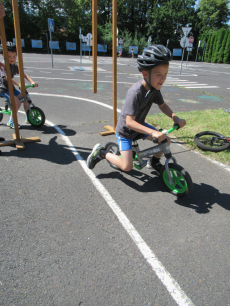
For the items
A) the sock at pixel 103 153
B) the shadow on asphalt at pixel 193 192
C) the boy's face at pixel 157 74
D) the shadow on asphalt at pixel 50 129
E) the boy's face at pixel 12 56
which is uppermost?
the boy's face at pixel 12 56

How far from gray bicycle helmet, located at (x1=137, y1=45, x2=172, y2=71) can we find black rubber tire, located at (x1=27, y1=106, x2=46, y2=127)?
346 cm

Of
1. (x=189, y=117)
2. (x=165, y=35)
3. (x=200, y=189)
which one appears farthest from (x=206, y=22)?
(x=200, y=189)

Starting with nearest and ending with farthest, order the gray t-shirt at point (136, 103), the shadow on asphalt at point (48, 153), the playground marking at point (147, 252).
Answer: the playground marking at point (147, 252) → the gray t-shirt at point (136, 103) → the shadow on asphalt at point (48, 153)

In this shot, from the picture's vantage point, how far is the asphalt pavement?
1965 mm

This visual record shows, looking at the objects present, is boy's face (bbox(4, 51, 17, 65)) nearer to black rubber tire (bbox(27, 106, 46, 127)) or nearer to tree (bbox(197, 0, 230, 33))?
black rubber tire (bbox(27, 106, 46, 127))

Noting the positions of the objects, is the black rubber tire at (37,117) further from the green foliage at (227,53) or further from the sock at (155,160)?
the green foliage at (227,53)

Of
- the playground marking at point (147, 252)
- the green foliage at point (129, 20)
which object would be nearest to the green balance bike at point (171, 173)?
the playground marking at point (147, 252)

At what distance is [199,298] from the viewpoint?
1.91 m

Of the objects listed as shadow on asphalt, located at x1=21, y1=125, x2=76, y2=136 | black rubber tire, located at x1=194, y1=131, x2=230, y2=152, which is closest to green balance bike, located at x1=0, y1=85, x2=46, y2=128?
→ shadow on asphalt, located at x1=21, y1=125, x2=76, y2=136

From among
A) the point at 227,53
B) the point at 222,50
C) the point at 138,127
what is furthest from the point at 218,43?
the point at 138,127

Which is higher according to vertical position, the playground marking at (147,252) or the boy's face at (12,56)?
the boy's face at (12,56)

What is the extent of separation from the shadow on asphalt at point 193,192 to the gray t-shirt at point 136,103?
0.78 metres

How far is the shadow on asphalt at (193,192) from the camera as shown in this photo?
3.08m

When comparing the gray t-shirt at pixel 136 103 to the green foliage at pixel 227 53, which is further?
the green foliage at pixel 227 53
